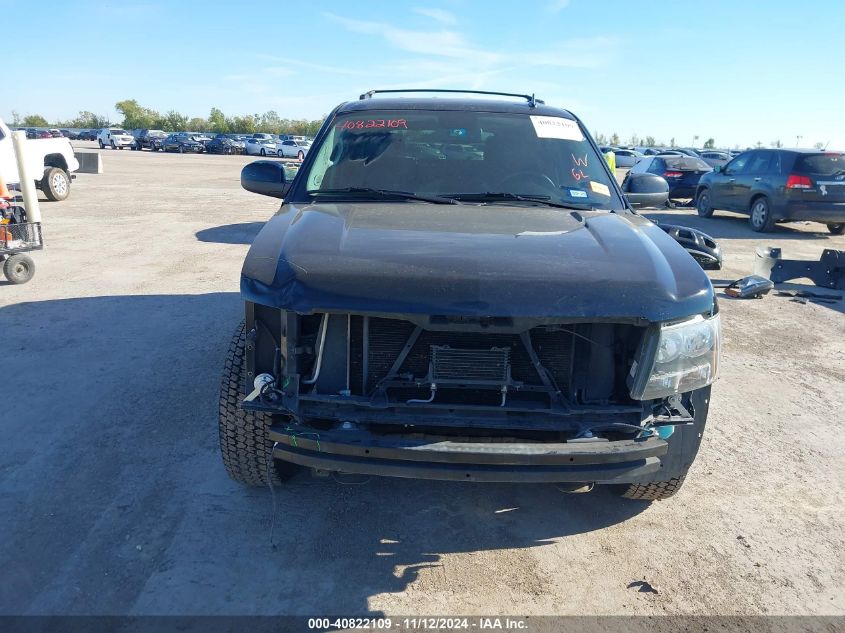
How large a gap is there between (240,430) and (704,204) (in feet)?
46.0

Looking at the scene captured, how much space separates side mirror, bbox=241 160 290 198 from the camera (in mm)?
4062

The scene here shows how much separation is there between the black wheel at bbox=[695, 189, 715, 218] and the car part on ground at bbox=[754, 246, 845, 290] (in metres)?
6.67

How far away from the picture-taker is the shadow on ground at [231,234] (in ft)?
31.3

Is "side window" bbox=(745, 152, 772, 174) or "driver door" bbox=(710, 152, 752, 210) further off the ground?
"side window" bbox=(745, 152, 772, 174)

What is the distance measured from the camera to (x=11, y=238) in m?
6.82

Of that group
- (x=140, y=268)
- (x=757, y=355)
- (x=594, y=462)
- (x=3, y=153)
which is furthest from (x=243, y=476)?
(x=3, y=153)

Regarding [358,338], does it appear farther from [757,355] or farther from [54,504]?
[757,355]

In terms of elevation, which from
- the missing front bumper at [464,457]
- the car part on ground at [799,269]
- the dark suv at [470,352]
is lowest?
the car part on ground at [799,269]

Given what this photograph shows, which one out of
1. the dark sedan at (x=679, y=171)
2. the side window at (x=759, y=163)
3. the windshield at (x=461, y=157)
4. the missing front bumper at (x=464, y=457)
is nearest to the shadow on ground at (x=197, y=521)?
the missing front bumper at (x=464, y=457)

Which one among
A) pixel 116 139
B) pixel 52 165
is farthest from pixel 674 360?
pixel 116 139

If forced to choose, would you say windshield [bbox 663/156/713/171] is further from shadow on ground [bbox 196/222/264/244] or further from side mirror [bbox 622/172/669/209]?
side mirror [bbox 622/172/669/209]

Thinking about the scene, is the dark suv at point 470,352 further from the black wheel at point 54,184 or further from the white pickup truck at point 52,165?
the black wheel at point 54,184

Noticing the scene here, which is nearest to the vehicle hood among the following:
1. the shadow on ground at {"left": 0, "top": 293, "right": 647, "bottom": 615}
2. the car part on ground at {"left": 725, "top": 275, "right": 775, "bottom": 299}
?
the shadow on ground at {"left": 0, "top": 293, "right": 647, "bottom": 615}

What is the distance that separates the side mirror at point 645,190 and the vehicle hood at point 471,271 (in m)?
1.39
